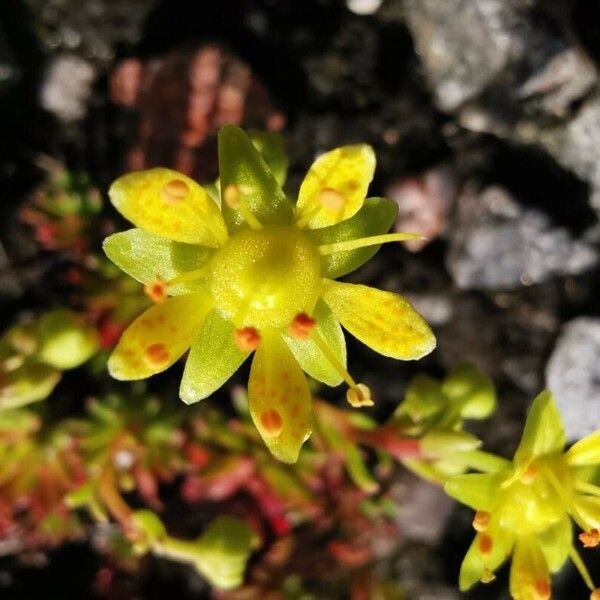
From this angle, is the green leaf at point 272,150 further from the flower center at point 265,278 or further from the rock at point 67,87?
the rock at point 67,87

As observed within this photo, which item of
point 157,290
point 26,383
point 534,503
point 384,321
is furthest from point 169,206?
point 534,503

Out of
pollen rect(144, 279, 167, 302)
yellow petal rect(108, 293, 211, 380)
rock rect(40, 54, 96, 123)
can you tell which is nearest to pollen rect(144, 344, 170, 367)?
yellow petal rect(108, 293, 211, 380)

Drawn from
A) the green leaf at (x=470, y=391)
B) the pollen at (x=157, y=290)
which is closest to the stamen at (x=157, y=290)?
the pollen at (x=157, y=290)

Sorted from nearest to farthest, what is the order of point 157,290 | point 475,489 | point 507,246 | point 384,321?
1. point 157,290
2. point 384,321
3. point 475,489
4. point 507,246

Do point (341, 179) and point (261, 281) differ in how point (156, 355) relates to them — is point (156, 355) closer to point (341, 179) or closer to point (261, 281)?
point (261, 281)

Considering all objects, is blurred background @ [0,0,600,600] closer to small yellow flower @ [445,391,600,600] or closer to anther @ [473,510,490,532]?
small yellow flower @ [445,391,600,600]

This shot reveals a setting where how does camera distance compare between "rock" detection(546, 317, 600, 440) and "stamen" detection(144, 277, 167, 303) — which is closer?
"stamen" detection(144, 277, 167, 303)

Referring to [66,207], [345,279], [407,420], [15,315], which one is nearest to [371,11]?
[345,279]
